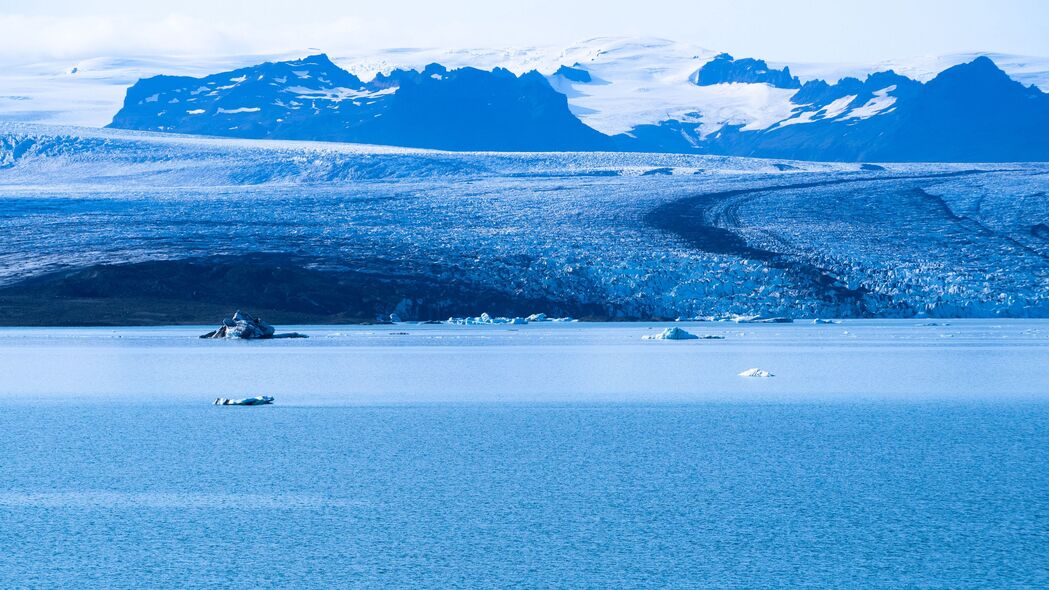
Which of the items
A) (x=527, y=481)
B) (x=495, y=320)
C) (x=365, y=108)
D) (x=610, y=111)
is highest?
(x=527, y=481)

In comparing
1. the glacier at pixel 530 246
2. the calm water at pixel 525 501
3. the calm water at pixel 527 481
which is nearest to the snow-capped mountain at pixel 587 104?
the glacier at pixel 530 246

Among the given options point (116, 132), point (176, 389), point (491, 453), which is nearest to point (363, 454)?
point (491, 453)

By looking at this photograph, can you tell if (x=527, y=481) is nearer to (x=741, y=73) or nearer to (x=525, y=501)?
(x=525, y=501)

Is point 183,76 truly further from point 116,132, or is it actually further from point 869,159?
point 869,159

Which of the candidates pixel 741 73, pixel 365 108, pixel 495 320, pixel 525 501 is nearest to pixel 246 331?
pixel 495 320

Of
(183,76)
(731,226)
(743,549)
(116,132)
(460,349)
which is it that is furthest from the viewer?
(183,76)

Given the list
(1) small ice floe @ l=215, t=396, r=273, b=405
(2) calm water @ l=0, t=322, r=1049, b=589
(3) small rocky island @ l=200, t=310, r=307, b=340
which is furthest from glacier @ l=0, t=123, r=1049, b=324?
(1) small ice floe @ l=215, t=396, r=273, b=405
